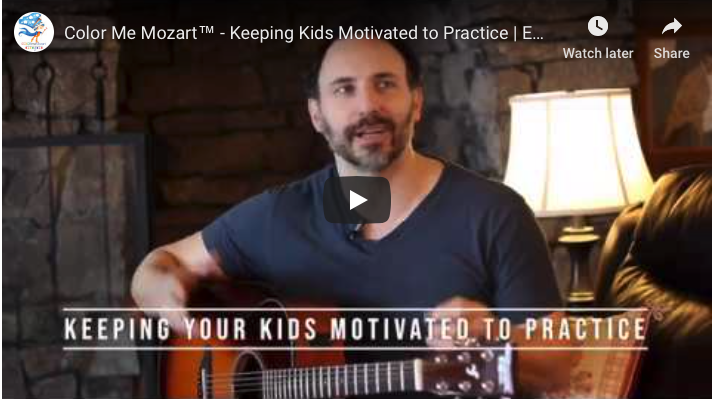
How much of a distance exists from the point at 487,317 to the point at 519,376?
0.38ft

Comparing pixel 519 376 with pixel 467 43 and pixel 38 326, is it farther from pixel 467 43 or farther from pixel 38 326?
pixel 38 326

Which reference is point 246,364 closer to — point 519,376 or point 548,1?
point 519,376

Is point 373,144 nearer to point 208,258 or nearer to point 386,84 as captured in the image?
point 386,84

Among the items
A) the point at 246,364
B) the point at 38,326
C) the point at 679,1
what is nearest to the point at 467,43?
the point at 679,1

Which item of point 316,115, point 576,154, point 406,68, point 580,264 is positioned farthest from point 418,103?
point 580,264

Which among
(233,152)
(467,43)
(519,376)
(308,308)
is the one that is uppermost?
(467,43)

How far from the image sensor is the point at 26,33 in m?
2.01

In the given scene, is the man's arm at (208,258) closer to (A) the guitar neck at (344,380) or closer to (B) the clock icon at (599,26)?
(A) the guitar neck at (344,380)

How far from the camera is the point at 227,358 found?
2.01 metres

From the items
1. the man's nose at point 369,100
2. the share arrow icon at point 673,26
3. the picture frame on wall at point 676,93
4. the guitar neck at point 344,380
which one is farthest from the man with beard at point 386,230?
the share arrow icon at point 673,26

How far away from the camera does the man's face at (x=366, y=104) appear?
195 centimetres

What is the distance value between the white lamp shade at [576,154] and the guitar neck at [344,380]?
344 mm

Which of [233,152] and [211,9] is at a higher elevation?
[211,9]

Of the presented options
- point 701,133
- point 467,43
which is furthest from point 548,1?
point 701,133
